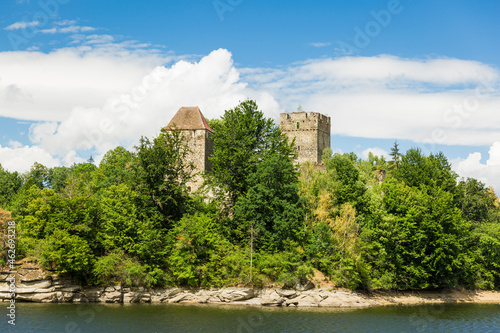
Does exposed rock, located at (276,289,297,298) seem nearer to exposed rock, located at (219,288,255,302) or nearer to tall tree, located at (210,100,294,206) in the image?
exposed rock, located at (219,288,255,302)

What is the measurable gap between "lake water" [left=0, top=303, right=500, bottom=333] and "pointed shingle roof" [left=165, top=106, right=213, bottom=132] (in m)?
29.2

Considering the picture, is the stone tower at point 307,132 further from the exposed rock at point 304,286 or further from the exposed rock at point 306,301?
the exposed rock at point 306,301

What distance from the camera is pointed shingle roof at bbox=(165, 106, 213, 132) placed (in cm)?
6700

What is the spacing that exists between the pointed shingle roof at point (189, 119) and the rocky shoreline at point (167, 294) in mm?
26077

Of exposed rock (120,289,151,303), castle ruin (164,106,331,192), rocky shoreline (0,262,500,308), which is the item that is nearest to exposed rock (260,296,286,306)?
rocky shoreline (0,262,500,308)

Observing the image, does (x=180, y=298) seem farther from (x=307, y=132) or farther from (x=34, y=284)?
(x=307, y=132)

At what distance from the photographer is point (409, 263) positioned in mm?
50031

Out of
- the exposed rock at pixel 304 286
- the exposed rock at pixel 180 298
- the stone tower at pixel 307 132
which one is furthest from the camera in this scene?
the stone tower at pixel 307 132

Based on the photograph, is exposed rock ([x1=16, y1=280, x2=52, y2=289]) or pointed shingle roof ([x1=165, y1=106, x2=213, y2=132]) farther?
pointed shingle roof ([x1=165, y1=106, x2=213, y2=132])

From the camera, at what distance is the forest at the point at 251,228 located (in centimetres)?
4528

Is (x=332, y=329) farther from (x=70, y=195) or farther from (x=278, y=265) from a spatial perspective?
(x=70, y=195)

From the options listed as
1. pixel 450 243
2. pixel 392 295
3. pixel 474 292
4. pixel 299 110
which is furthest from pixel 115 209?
pixel 299 110

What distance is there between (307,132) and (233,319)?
152ft

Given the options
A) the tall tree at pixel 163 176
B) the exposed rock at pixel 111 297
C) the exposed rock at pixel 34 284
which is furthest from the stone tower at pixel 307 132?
the exposed rock at pixel 34 284
